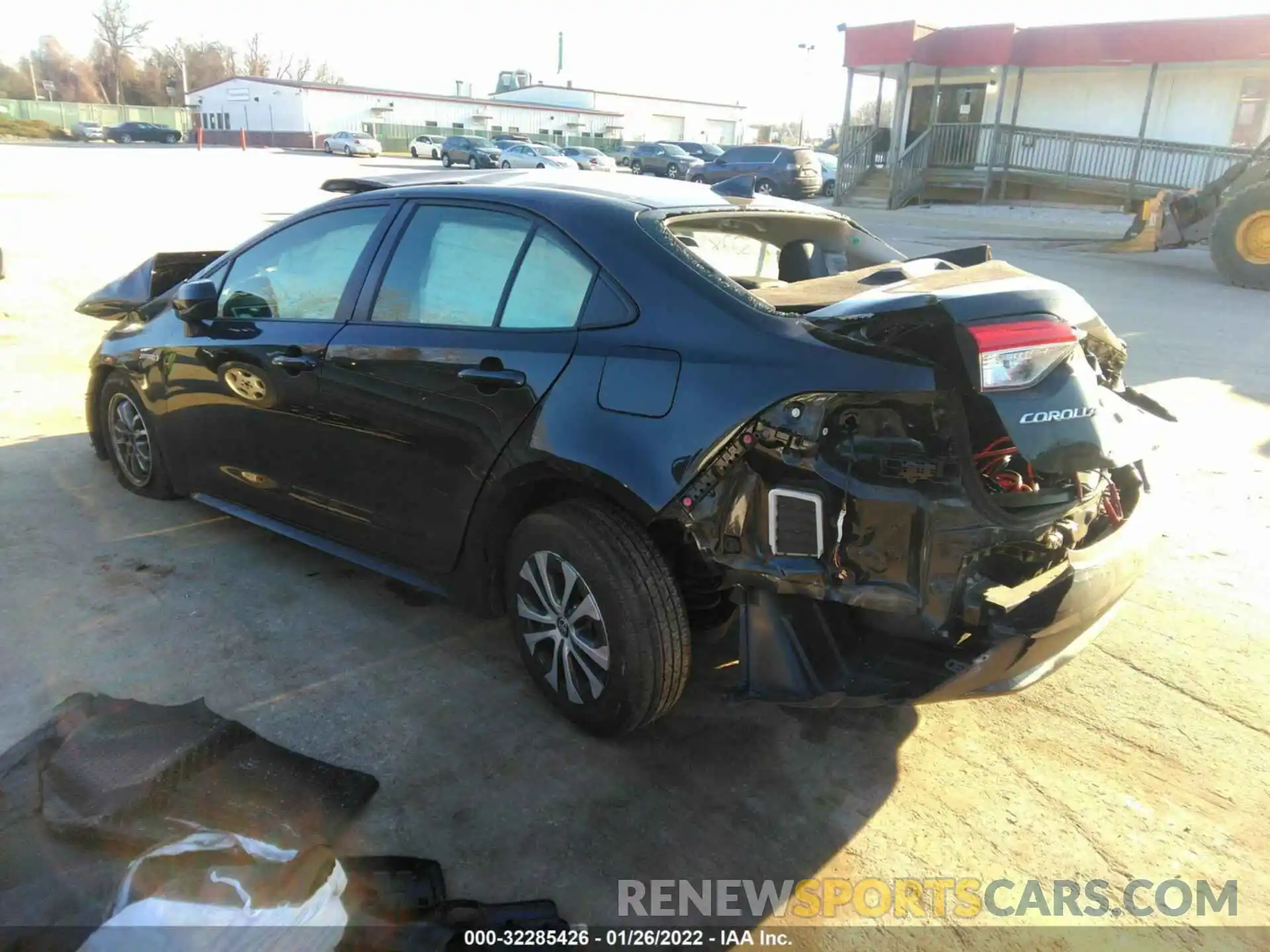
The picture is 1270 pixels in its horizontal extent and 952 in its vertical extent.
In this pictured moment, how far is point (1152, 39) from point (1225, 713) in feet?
79.3

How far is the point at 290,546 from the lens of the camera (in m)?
4.42

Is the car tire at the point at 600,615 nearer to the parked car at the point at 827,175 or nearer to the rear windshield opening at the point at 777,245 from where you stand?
the rear windshield opening at the point at 777,245

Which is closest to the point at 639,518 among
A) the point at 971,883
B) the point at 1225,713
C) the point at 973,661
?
the point at 973,661

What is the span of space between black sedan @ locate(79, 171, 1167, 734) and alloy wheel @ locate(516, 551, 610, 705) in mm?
11

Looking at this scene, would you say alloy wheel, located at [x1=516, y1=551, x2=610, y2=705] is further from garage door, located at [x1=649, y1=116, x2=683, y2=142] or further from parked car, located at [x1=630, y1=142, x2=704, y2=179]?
garage door, located at [x1=649, y1=116, x2=683, y2=142]

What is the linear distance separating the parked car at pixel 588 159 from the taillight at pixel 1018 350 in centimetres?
3748

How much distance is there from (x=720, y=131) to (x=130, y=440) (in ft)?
259

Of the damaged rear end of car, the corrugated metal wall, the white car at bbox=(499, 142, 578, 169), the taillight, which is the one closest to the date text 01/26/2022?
the damaged rear end of car

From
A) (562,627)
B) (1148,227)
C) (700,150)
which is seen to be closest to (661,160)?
(700,150)

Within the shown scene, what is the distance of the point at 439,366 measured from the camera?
315 cm

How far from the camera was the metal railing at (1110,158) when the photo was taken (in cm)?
2116

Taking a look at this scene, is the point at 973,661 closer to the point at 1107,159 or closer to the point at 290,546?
the point at 290,546

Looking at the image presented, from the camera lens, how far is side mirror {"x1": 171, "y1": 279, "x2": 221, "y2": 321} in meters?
4.06

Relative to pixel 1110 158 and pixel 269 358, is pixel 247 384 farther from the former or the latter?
pixel 1110 158
